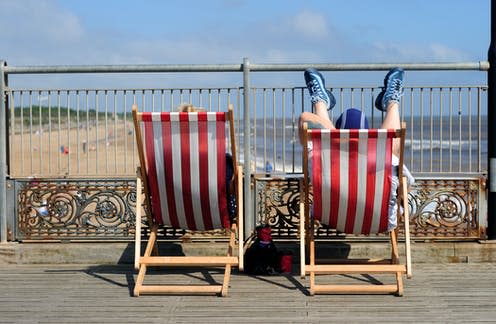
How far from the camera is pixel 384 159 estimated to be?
→ 5.34 metres

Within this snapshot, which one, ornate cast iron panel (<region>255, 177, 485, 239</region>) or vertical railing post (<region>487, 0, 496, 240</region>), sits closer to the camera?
vertical railing post (<region>487, 0, 496, 240</region>)

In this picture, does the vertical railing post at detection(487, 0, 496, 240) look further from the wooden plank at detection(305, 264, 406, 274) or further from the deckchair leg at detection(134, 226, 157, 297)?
the deckchair leg at detection(134, 226, 157, 297)

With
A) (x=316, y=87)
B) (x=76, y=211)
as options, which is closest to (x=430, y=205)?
(x=316, y=87)

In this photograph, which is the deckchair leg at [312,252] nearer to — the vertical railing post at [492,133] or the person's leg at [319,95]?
the person's leg at [319,95]

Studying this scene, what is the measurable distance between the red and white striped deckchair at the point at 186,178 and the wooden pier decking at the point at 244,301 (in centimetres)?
22

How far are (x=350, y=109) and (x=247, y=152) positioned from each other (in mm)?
918

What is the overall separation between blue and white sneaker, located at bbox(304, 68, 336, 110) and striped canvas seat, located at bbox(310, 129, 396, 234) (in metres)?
0.98

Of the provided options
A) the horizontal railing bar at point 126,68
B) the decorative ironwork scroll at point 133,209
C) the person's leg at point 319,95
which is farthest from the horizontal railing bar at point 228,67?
the decorative ironwork scroll at point 133,209

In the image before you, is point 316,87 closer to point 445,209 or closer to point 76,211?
point 445,209

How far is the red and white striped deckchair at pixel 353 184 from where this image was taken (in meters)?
5.29

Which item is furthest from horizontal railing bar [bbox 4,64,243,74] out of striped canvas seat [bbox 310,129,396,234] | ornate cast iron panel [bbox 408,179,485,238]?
ornate cast iron panel [bbox 408,179,485,238]

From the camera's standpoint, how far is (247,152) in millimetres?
6457

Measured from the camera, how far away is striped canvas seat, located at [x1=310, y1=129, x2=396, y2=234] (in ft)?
17.3

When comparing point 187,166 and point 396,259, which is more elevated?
point 187,166
